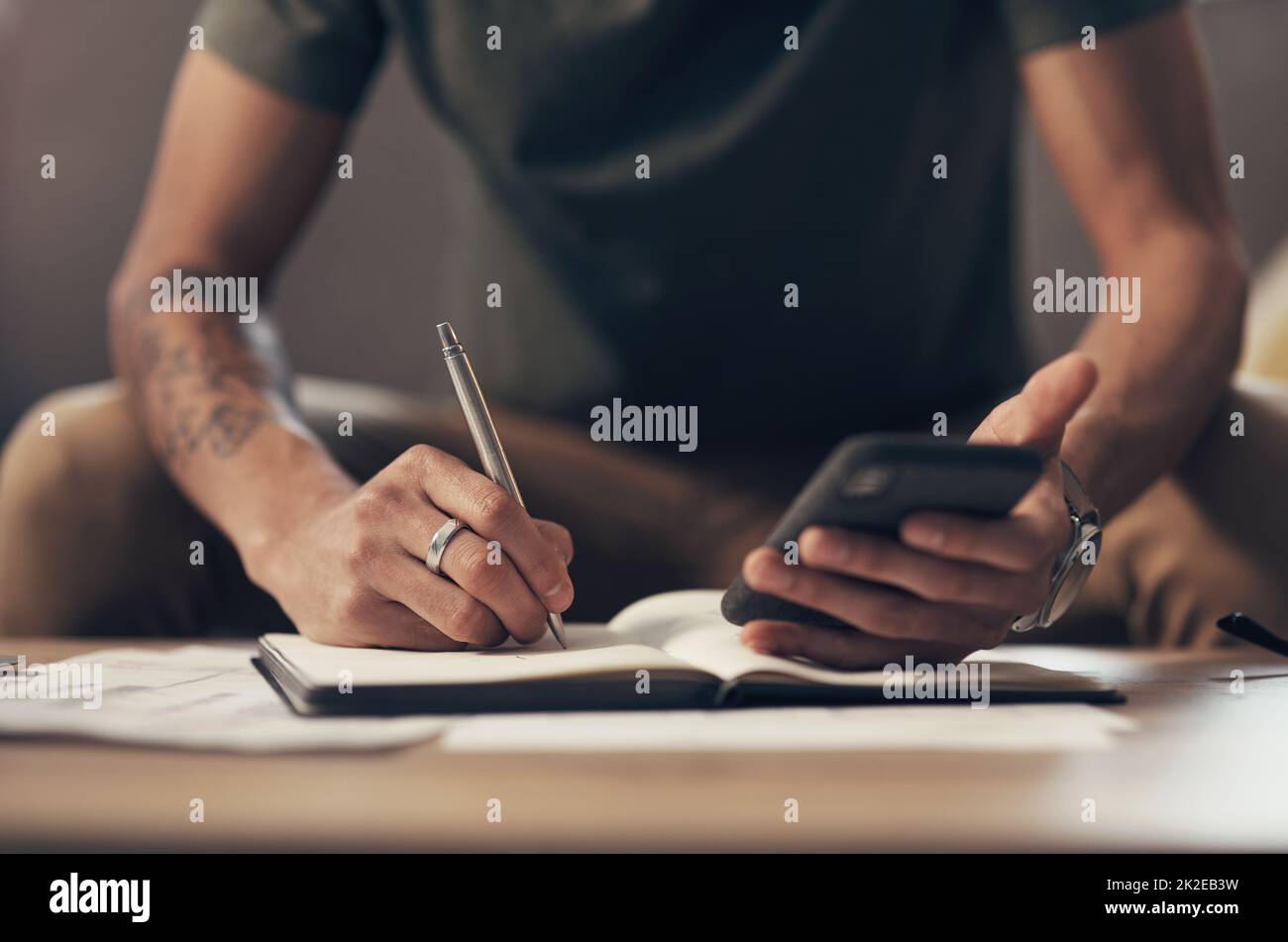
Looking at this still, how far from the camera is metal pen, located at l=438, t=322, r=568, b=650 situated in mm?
613

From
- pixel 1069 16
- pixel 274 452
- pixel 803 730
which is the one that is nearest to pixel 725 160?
pixel 1069 16

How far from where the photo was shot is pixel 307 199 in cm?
121

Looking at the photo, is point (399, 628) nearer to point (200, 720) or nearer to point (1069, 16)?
point (200, 720)

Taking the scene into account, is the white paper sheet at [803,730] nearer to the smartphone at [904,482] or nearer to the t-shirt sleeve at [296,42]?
the smartphone at [904,482]

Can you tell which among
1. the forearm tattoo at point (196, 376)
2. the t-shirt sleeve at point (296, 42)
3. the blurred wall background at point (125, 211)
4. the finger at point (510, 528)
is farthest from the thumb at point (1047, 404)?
the blurred wall background at point (125, 211)

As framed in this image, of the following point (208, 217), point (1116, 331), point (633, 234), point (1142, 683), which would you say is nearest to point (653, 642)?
point (1142, 683)

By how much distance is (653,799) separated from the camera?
1.29ft

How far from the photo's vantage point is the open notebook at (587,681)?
50 centimetres

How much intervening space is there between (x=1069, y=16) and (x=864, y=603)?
76 cm

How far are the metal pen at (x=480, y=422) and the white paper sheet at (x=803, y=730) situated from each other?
0.12 m

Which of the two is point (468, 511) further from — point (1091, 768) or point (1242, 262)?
point (1242, 262)
